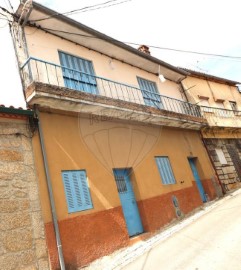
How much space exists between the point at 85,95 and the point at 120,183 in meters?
3.17

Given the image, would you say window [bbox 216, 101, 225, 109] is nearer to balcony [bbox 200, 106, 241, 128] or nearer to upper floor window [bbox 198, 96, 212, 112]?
balcony [bbox 200, 106, 241, 128]

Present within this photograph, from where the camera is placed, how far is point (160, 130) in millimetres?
11789

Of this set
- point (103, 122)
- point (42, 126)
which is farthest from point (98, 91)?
point (42, 126)

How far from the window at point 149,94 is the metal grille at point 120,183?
13.6 ft

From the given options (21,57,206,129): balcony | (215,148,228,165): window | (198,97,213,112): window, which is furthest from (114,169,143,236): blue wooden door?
(198,97,213,112): window

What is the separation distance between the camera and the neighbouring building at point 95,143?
273 inches

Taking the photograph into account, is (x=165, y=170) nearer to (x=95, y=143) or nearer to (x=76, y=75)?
(x=95, y=143)

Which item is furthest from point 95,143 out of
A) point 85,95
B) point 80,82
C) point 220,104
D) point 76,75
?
point 220,104

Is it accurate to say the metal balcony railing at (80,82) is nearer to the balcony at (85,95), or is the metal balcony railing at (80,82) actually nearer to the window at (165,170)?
the balcony at (85,95)

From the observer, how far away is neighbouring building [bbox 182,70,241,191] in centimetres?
1496

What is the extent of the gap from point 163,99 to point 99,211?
731cm

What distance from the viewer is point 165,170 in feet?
35.8

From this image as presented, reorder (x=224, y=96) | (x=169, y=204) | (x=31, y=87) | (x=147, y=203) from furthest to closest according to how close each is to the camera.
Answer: (x=224, y=96), (x=169, y=204), (x=147, y=203), (x=31, y=87)

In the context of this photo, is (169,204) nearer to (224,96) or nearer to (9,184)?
(9,184)
